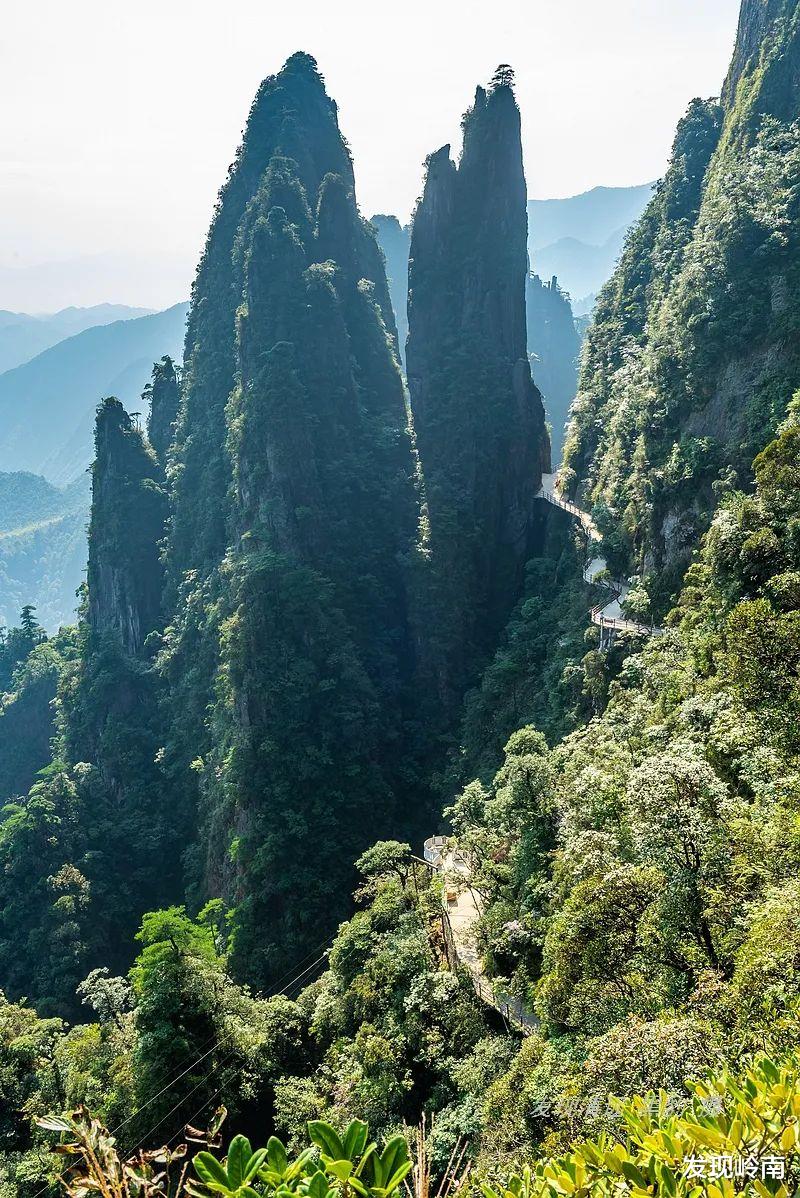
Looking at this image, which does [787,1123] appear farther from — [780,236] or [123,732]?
[123,732]

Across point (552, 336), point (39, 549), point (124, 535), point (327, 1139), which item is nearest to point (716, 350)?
point (327, 1139)

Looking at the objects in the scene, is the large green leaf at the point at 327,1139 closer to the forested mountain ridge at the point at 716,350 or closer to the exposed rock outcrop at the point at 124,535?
the forested mountain ridge at the point at 716,350

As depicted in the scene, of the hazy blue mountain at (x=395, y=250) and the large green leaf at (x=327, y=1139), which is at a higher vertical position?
the hazy blue mountain at (x=395, y=250)

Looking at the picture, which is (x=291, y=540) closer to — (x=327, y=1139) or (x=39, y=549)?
(x=327, y=1139)

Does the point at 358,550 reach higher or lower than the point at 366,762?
higher

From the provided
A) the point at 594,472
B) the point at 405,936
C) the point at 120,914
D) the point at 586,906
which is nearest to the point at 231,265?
the point at 594,472

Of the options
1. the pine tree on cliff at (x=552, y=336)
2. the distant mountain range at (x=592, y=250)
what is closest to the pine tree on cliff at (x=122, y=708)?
the pine tree on cliff at (x=552, y=336)

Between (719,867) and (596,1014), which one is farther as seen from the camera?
(596,1014)

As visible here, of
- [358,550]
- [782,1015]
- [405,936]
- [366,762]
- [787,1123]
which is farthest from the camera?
[358,550]
